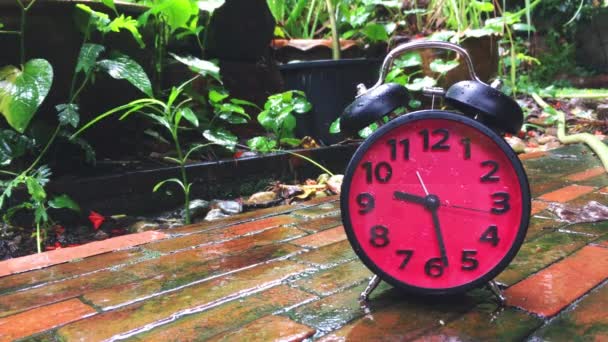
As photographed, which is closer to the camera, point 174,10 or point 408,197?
point 408,197

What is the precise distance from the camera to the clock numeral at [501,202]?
39.9 inches

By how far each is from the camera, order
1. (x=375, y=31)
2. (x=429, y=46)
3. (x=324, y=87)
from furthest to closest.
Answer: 1. (x=375, y=31)
2. (x=324, y=87)
3. (x=429, y=46)

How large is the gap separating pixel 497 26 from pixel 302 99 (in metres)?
1.80

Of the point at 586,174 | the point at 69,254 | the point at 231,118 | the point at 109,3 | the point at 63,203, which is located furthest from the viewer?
the point at 231,118

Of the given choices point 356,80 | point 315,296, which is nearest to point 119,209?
point 315,296

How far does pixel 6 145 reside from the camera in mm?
1880

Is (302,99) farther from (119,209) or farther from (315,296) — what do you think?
(315,296)

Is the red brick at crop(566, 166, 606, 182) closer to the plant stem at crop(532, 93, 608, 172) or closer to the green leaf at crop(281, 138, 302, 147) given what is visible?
the plant stem at crop(532, 93, 608, 172)

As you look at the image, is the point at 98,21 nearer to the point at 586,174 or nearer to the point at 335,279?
the point at 335,279

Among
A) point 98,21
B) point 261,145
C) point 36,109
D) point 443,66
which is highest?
point 98,21

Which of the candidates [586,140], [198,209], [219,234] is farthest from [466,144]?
[586,140]

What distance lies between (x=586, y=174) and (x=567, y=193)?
1.53 feet

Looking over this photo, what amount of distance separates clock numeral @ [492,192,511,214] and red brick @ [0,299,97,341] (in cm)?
84

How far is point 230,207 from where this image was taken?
2.12 m
